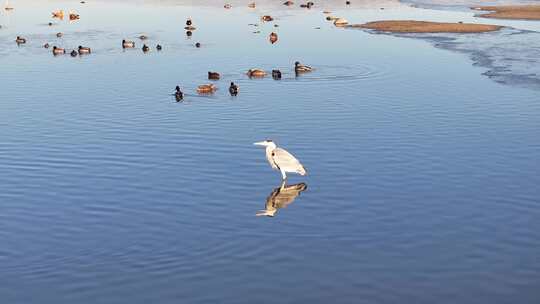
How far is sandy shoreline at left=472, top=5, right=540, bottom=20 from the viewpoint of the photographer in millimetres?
89125

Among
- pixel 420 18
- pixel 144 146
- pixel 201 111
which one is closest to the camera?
pixel 144 146

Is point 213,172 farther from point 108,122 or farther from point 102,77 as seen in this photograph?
point 102,77

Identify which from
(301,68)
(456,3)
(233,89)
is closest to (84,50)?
(301,68)

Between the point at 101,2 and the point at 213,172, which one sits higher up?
the point at 101,2

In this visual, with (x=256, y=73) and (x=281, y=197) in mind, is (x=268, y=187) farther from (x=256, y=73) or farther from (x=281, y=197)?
(x=256, y=73)

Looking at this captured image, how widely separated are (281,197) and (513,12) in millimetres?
74017

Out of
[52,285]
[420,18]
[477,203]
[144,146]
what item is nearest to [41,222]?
[52,285]

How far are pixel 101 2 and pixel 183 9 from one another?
16528 millimetres

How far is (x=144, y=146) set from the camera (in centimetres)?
3447

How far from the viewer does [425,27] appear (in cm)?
7944

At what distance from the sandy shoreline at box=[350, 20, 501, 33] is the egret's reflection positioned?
51467mm

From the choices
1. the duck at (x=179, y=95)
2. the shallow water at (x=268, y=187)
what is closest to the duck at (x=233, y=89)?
the shallow water at (x=268, y=187)

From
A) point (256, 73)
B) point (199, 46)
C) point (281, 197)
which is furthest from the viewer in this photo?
point (199, 46)

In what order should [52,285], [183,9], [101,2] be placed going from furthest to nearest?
[101,2], [183,9], [52,285]
